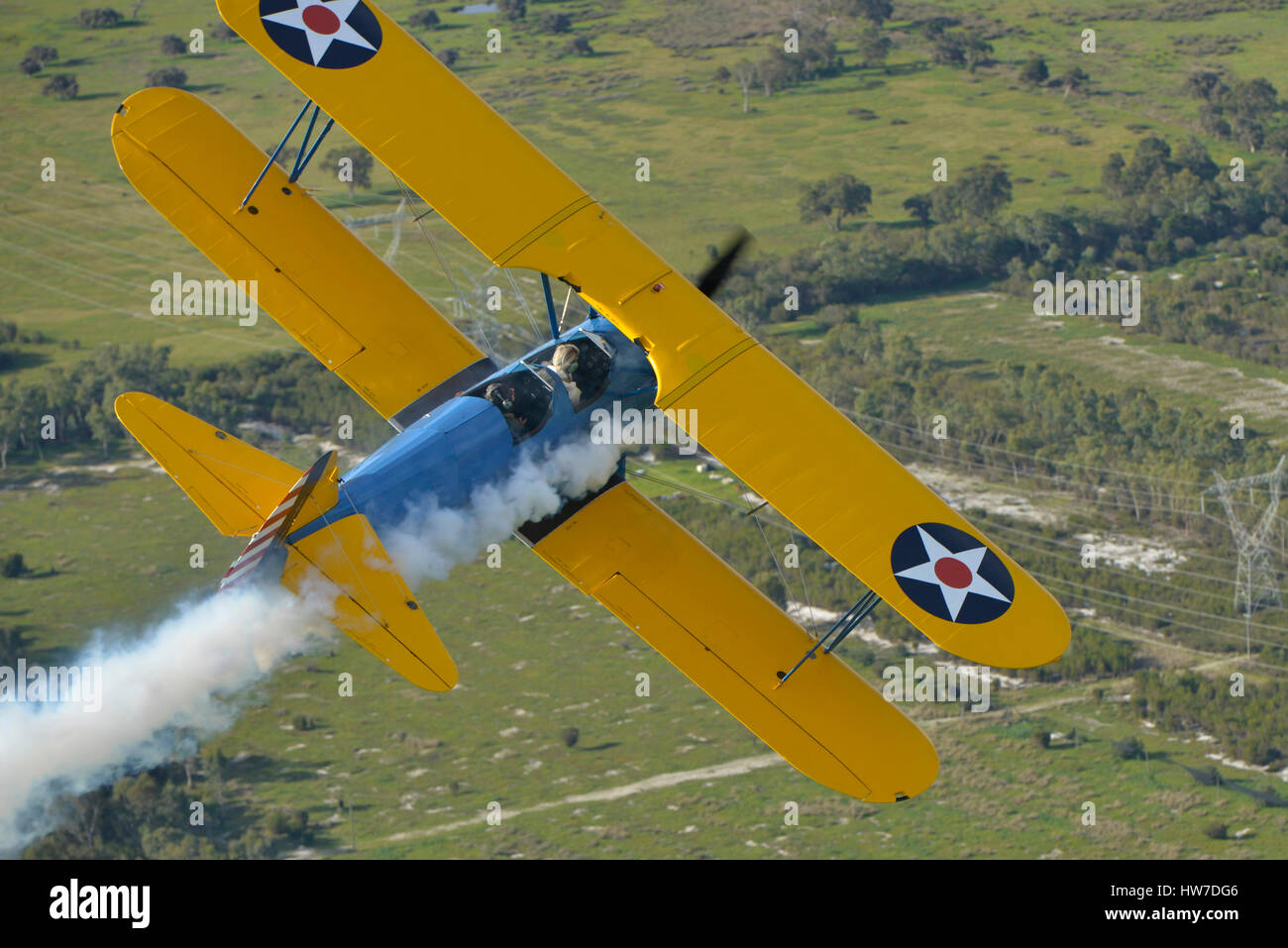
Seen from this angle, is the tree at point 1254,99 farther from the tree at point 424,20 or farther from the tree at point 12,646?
the tree at point 12,646

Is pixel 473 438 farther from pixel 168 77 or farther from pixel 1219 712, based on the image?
pixel 168 77

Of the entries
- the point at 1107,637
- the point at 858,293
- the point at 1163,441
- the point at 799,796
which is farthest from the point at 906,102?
the point at 799,796

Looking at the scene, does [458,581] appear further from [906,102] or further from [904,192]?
[906,102]

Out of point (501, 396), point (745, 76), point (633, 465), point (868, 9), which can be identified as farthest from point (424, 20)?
point (501, 396)

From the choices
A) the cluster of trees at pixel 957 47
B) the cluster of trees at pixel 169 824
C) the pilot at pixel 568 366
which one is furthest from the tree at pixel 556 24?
the pilot at pixel 568 366

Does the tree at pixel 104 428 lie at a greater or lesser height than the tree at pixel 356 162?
lesser

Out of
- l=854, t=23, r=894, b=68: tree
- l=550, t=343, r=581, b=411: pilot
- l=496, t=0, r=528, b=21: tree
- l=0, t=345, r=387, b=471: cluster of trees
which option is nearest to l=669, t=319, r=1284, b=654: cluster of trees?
l=0, t=345, r=387, b=471: cluster of trees
